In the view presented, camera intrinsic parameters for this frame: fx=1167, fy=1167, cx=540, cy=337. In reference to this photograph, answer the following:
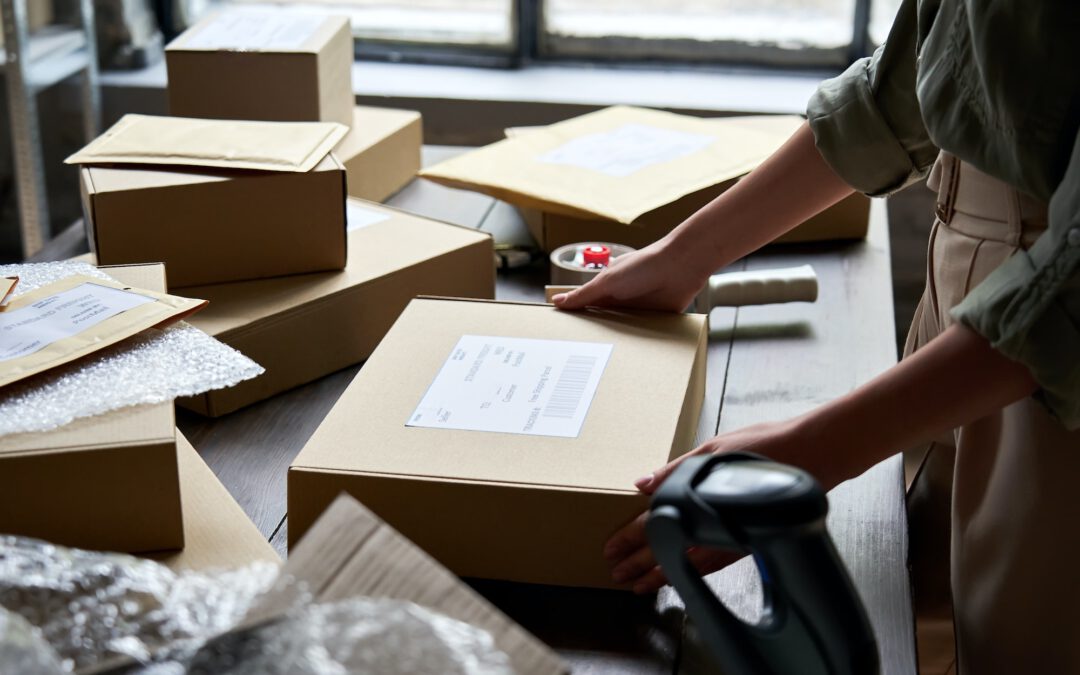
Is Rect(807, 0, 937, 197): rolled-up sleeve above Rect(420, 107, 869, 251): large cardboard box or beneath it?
above

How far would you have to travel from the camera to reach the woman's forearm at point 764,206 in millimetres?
1075

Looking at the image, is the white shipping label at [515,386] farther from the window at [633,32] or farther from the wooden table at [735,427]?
the window at [633,32]

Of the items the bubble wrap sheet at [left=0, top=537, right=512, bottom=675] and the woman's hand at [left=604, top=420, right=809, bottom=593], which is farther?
the woman's hand at [left=604, top=420, right=809, bottom=593]

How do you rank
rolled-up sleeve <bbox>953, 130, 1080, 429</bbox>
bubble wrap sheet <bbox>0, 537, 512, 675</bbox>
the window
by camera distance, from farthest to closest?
the window, rolled-up sleeve <bbox>953, 130, 1080, 429</bbox>, bubble wrap sheet <bbox>0, 537, 512, 675</bbox>

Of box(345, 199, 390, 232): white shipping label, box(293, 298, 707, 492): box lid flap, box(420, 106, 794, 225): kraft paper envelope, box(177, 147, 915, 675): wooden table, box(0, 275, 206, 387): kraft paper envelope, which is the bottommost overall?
box(177, 147, 915, 675): wooden table

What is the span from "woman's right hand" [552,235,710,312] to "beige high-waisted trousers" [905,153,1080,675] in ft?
0.72

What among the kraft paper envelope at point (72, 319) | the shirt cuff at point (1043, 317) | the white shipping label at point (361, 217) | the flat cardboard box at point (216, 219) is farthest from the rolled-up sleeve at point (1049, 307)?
the white shipping label at point (361, 217)

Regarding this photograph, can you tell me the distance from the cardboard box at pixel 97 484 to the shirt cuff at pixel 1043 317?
1.74 ft

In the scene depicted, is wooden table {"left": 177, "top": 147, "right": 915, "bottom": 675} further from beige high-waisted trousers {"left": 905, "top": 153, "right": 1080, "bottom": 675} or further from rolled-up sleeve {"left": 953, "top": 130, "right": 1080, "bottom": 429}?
rolled-up sleeve {"left": 953, "top": 130, "right": 1080, "bottom": 429}

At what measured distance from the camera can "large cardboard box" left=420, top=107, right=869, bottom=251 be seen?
55.2 inches

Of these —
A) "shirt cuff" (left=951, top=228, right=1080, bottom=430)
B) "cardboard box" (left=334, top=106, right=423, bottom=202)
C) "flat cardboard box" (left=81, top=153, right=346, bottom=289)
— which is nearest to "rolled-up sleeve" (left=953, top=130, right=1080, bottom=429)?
"shirt cuff" (left=951, top=228, right=1080, bottom=430)

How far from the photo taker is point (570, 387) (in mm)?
928

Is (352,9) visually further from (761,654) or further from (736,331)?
(761,654)

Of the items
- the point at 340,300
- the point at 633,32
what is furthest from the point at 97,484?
the point at 633,32
